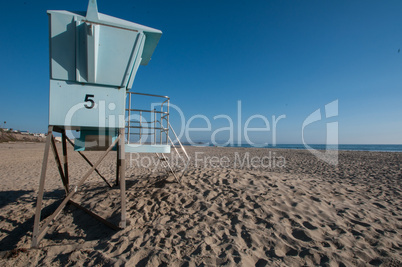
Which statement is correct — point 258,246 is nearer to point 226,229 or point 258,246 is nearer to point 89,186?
point 226,229

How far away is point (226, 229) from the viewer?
3783 mm

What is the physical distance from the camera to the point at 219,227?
3.87 metres

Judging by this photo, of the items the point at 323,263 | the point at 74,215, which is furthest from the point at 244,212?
the point at 74,215

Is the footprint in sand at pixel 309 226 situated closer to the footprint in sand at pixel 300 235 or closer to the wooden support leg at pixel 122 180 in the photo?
the footprint in sand at pixel 300 235

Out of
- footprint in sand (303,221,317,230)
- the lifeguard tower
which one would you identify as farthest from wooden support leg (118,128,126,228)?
footprint in sand (303,221,317,230)

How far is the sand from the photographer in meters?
2.99

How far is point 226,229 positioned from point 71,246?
2.80 metres

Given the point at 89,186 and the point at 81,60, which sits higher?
the point at 81,60

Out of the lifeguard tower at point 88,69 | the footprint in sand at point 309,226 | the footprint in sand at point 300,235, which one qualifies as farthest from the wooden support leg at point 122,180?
the footprint in sand at point 309,226

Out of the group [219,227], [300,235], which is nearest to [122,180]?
[219,227]

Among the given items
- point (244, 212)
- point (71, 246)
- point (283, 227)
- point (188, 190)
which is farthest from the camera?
point (188, 190)

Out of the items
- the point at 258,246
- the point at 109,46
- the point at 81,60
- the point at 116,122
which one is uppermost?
the point at 109,46

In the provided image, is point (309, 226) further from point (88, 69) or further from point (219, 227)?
point (88, 69)

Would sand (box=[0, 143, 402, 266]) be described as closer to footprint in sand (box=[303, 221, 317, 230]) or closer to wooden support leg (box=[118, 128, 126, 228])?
footprint in sand (box=[303, 221, 317, 230])
